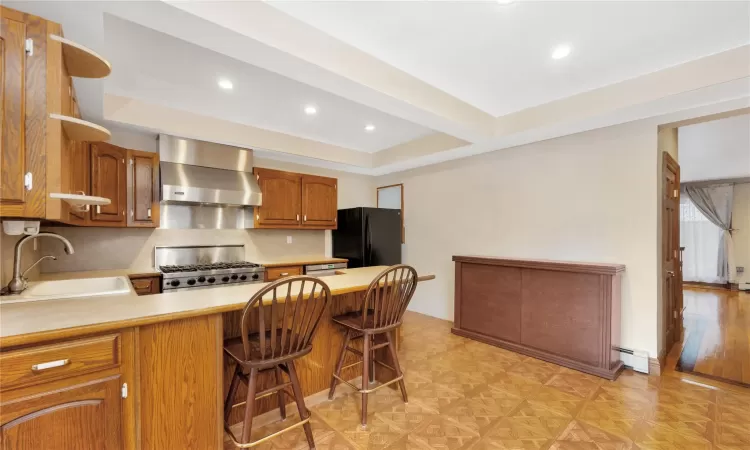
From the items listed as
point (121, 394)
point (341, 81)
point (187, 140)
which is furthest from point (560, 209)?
point (187, 140)

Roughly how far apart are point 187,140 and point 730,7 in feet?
14.3

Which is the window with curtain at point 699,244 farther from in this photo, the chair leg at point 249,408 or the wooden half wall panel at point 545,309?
the chair leg at point 249,408

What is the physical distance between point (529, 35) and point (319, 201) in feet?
10.7

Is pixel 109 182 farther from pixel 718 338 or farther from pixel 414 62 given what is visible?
pixel 718 338

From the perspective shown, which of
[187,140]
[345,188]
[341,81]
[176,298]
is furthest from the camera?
[345,188]

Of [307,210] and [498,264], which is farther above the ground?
[307,210]

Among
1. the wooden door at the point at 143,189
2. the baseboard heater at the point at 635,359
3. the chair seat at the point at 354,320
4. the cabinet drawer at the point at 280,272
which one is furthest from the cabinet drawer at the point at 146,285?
the baseboard heater at the point at 635,359

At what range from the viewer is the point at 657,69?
2357mm

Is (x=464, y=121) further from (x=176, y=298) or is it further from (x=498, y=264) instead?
(x=176, y=298)

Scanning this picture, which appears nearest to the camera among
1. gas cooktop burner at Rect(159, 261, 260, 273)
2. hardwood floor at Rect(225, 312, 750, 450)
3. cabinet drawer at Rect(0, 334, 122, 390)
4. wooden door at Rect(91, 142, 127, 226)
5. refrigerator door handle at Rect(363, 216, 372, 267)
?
cabinet drawer at Rect(0, 334, 122, 390)

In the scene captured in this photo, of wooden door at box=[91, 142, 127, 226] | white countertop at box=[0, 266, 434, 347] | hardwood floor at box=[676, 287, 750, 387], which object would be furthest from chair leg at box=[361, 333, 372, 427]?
hardwood floor at box=[676, 287, 750, 387]

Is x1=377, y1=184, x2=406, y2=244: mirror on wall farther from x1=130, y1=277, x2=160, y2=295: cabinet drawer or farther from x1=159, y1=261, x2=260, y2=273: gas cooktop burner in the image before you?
x1=130, y1=277, x2=160, y2=295: cabinet drawer

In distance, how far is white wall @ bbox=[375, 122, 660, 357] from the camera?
112 inches

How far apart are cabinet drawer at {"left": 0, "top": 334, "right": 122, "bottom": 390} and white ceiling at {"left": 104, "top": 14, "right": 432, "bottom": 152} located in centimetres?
175
